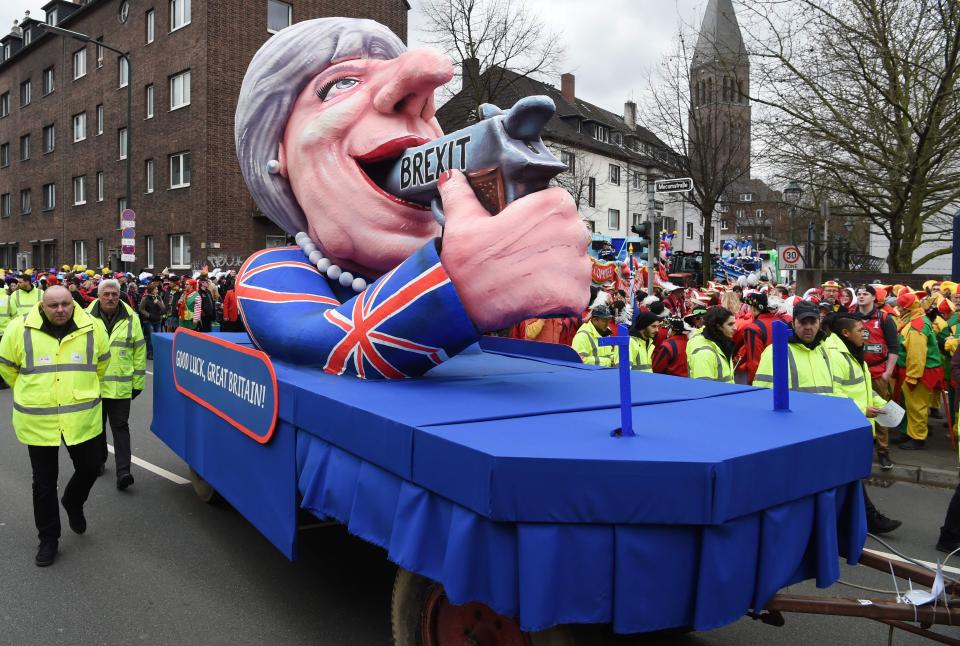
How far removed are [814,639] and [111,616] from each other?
336 centimetres

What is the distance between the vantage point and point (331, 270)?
159 inches

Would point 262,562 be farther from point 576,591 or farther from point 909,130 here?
point 909,130

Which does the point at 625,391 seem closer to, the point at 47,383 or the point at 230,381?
the point at 230,381

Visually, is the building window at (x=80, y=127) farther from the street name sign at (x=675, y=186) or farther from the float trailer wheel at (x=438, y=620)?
the float trailer wheel at (x=438, y=620)

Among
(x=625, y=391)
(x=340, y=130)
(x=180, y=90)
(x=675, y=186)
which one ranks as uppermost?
(x=180, y=90)

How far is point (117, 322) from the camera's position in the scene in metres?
6.23

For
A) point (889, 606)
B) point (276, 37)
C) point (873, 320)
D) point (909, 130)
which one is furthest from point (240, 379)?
point (909, 130)

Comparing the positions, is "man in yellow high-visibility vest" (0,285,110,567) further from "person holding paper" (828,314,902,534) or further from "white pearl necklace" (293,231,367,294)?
"person holding paper" (828,314,902,534)

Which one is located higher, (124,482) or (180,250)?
(180,250)

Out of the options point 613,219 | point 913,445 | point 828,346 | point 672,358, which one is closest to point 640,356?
point 672,358

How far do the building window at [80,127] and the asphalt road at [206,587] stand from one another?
28160 millimetres

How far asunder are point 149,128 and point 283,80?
23326 mm

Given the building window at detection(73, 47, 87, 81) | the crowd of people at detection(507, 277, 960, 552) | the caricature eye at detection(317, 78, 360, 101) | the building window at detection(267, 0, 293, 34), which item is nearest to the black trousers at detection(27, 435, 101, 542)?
the caricature eye at detection(317, 78, 360, 101)

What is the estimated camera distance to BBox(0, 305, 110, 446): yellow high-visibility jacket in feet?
14.7
